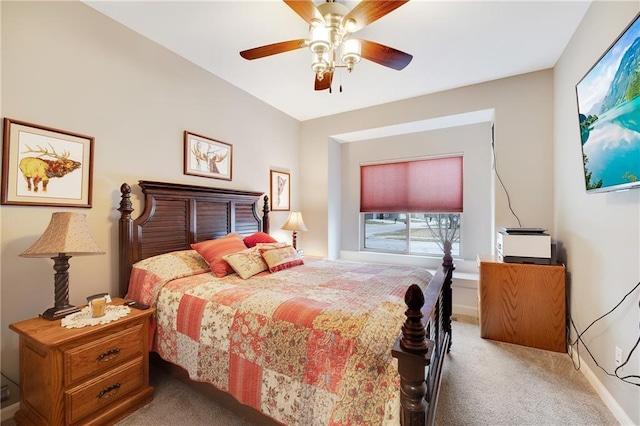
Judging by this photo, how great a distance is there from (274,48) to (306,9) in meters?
0.39

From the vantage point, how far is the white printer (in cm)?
251

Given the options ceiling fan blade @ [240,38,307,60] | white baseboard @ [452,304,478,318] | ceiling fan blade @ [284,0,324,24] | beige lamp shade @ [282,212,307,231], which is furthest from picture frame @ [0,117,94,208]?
white baseboard @ [452,304,478,318]

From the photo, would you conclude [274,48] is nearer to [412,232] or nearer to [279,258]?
[279,258]

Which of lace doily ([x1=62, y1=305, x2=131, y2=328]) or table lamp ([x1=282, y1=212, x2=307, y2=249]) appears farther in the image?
table lamp ([x1=282, y1=212, x2=307, y2=249])

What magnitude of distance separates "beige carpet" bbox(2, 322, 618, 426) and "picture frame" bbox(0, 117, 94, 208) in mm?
1396

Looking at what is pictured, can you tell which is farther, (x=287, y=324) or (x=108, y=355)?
(x=108, y=355)

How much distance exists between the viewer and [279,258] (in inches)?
97.8

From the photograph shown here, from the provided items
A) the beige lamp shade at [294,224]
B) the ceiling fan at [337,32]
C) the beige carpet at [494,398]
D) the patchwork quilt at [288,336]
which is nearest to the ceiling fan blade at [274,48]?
the ceiling fan at [337,32]

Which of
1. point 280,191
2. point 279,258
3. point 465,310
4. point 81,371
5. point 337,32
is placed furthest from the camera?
point 280,191

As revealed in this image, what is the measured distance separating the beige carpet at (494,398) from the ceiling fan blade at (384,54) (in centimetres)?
241

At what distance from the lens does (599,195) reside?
187 cm

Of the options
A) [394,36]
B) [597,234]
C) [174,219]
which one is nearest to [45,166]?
[174,219]

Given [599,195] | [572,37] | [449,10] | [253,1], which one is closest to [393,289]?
[599,195]

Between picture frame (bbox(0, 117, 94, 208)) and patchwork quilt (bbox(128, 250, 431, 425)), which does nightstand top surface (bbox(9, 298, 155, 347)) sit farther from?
picture frame (bbox(0, 117, 94, 208))
